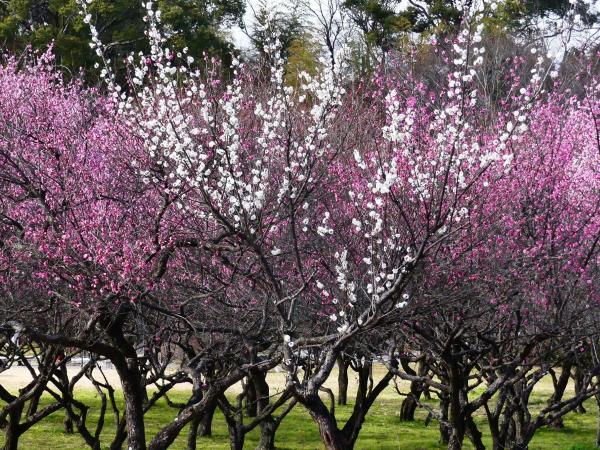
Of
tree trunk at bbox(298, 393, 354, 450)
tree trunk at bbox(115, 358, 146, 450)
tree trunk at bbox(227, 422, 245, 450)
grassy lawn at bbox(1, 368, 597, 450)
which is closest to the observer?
tree trunk at bbox(298, 393, 354, 450)

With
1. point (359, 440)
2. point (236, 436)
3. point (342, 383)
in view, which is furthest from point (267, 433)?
point (342, 383)

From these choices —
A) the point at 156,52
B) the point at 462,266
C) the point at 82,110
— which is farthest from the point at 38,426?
the point at 462,266

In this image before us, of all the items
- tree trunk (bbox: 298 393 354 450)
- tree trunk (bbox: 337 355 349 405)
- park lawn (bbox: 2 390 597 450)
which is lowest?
park lawn (bbox: 2 390 597 450)

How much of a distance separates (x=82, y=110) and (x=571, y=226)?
331 inches

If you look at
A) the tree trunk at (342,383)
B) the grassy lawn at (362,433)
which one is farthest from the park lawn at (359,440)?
the tree trunk at (342,383)

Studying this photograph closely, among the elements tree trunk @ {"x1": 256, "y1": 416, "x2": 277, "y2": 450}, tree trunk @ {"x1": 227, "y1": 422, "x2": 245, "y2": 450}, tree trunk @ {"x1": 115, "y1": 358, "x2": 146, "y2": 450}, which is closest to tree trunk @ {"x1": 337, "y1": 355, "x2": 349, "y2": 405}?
tree trunk @ {"x1": 256, "y1": 416, "x2": 277, "y2": 450}

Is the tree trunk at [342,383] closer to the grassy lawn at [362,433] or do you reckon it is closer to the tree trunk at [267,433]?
the grassy lawn at [362,433]

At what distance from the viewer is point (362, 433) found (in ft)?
61.2

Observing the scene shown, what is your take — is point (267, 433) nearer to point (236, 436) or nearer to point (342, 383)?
point (236, 436)

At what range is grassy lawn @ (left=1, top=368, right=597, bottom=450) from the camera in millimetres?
17016

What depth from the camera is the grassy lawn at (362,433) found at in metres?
17.0

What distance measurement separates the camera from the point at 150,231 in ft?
35.3

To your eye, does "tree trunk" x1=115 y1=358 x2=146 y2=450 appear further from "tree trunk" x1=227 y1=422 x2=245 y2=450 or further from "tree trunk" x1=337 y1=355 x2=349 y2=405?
"tree trunk" x1=337 y1=355 x2=349 y2=405

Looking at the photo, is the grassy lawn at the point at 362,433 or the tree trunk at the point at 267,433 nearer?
the tree trunk at the point at 267,433
